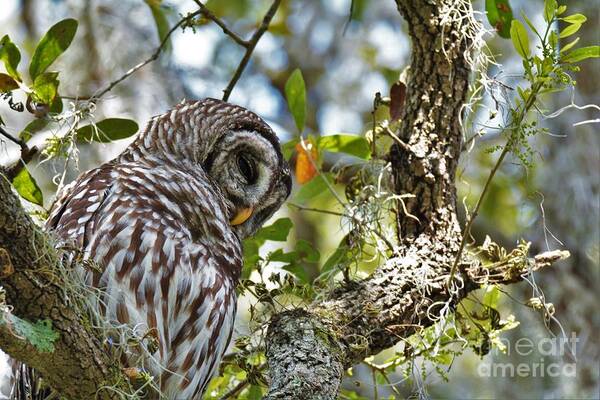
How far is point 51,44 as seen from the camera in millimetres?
3414

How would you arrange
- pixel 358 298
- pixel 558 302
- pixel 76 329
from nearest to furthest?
pixel 76 329 < pixel 358 298 < pixel 558 302

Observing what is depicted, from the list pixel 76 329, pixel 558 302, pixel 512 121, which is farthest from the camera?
pixel 558 302

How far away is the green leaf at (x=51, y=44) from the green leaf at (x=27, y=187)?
1.21 feet

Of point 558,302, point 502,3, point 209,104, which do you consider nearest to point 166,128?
A: point 209,104

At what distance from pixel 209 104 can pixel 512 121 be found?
5.19ft

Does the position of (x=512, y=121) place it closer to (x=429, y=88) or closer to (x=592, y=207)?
(x=429, y=88)

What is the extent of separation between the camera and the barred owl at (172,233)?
326 cm

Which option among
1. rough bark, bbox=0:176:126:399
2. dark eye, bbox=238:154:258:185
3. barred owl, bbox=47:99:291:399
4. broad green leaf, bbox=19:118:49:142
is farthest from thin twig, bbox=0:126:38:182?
dark eye, bbox=238:154:258:185

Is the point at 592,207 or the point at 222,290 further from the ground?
the point at 592,207

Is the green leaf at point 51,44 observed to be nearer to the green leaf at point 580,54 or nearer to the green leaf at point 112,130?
the green leaf at point 112,130

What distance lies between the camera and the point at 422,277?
11.2ft

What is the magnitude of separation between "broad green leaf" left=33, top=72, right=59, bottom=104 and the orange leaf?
120cm

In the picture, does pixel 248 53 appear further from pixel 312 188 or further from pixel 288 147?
pixel 312 188

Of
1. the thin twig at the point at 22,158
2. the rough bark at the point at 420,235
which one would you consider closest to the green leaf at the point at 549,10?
the rough bark at the point at 420,235
